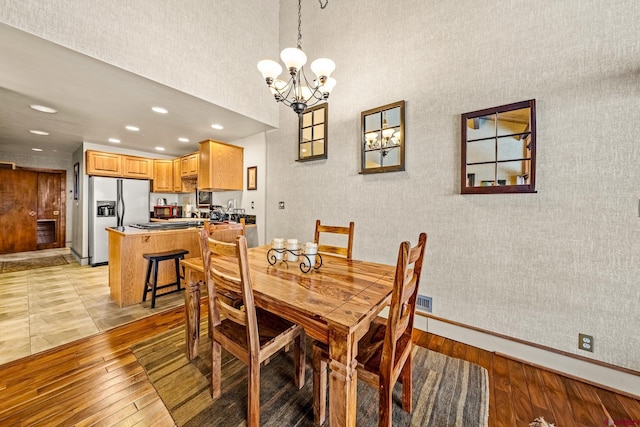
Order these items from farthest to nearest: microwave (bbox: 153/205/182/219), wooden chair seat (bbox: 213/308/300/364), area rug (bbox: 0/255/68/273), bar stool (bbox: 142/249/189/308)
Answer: microwave (bbox: 153/205/182/219), area rug (bbox: 0/255/68/273), bar stool (bbox: 142/249/189/308), wooden chair seat (bbox: 213/308/300/364)

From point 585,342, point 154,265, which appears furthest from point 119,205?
point 585,342

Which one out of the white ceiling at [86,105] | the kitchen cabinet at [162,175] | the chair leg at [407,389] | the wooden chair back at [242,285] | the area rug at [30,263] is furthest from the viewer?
the kitchen cabinet at [162,175]

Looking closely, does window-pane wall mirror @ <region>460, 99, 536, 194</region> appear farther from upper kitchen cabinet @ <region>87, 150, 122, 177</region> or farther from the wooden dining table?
upper kitchen cabinet @ <region>87, 150, 122, 177</region>

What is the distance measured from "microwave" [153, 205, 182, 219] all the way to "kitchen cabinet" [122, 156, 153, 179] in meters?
0.77

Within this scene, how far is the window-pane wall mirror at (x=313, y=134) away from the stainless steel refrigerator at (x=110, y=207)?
4006 mm

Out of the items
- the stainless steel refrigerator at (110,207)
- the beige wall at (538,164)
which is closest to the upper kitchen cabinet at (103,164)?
the stainless steel refrigerator at (110,207)

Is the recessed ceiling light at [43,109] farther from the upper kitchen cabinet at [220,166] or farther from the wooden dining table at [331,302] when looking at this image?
the wooden dining table at [331,302]

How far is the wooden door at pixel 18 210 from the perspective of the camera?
543 cm

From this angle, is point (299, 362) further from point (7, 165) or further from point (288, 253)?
point (7, 165)

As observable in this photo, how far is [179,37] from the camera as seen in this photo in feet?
7.90

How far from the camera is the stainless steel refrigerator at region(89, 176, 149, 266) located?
4.45 m

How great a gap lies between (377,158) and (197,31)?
2.39 meters

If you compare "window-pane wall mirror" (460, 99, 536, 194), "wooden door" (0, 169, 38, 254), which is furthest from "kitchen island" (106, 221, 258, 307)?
"wooden door" (0, 169, 38, 254)

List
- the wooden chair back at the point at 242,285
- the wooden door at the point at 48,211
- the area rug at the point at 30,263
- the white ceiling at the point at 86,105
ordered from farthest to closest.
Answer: the wooden door at the point at 48,211 < the area rug at the point at 30,263 < the white ceiling at the point at 86,105 < the wooden chair back at the point at 242,285
